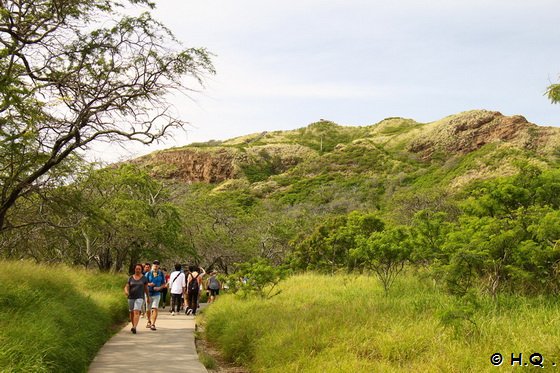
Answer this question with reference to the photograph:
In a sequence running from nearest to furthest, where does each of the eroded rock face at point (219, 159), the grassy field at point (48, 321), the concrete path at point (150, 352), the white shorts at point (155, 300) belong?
the grassy field at point (48, 321) → the concrete path at point (150, 352) → the white shorts at point (155, 300) → the eroded rock face at point (219, 159)

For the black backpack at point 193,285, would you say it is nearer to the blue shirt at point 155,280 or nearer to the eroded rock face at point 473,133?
the blue shirt at point 155,280

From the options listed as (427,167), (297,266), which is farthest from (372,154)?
(297,266)

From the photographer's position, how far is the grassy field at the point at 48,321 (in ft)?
18.7

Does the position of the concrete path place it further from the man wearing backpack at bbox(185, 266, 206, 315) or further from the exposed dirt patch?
the man wearing backpack at bbox(185, 266, 206, 315)

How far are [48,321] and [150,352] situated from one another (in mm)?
1950

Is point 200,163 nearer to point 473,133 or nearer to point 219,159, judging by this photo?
point 219,159

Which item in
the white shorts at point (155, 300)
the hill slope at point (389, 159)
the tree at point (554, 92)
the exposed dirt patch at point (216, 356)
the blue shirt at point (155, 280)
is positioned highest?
the hill slope at point (389, 159)

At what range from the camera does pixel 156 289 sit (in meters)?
12.4

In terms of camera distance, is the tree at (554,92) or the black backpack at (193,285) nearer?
the tree at (554,92)

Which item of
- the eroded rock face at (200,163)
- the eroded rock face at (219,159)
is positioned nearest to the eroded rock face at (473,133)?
the eroded rock face at (219,159)

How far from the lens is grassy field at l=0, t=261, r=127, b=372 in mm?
5715

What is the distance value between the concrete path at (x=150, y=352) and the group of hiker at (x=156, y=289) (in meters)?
0.51

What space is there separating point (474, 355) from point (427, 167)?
277ft

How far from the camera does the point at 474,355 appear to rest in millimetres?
5789
